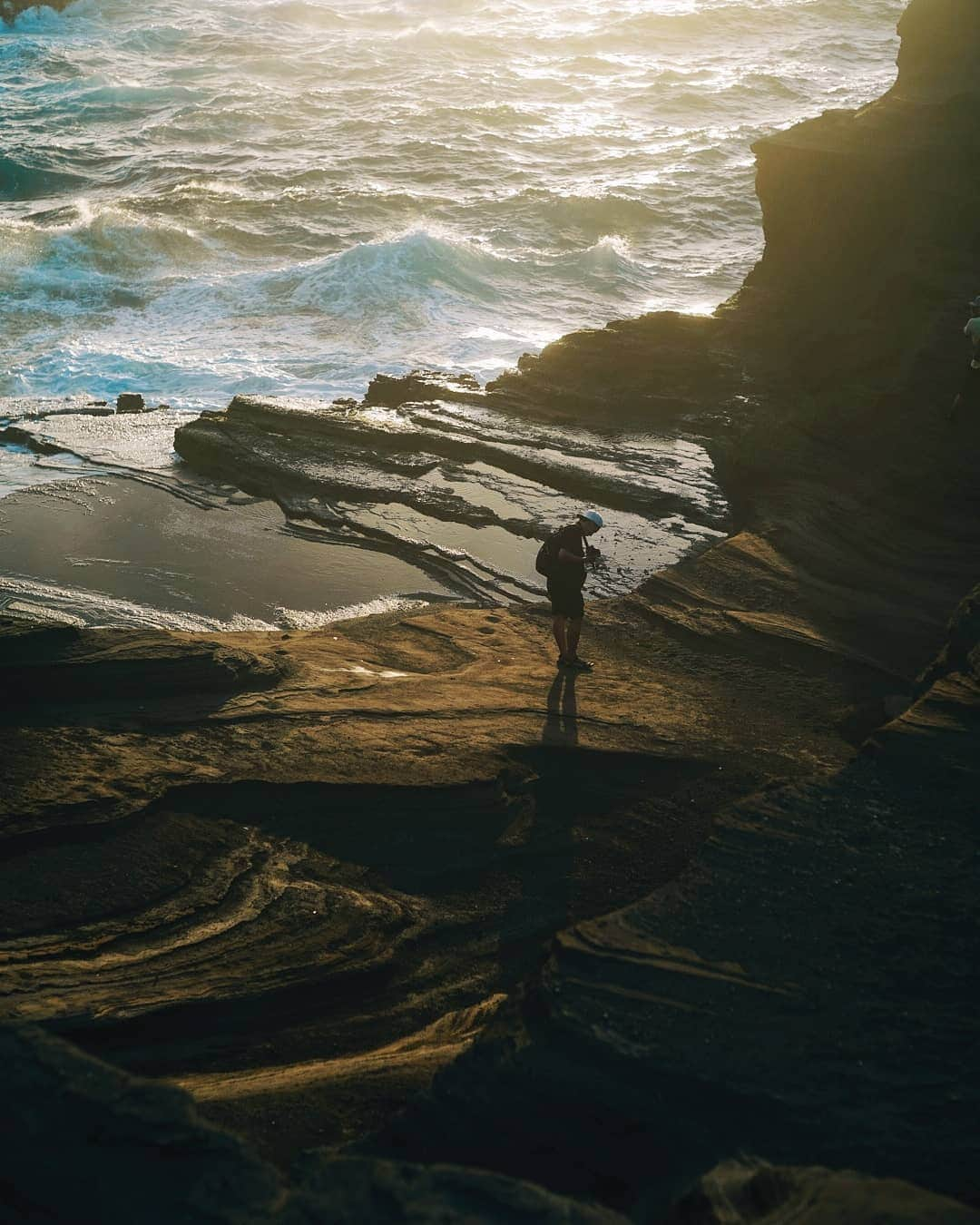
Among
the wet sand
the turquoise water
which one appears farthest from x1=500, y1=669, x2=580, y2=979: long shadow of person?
the turquoise water

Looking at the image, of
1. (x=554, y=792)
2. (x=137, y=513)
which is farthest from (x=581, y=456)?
(x=554, y=792)

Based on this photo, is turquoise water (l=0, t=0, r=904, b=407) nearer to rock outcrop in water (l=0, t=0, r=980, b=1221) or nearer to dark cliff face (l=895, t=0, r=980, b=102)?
dark cliff face (l=895, t=0, r=980, b=102)

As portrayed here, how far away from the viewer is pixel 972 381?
1042cm

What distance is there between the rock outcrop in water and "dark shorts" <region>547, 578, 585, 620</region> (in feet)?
1.52

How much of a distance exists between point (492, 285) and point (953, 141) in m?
12.0

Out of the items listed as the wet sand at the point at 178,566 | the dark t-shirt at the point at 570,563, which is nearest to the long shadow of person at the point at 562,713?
the dark t-shirt at the point at 570,563

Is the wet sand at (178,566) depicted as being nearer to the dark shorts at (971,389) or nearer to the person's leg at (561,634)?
the person's leg at (561,634)

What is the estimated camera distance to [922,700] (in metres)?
5.41

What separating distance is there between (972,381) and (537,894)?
7.65 meters

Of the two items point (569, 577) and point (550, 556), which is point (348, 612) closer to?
point (550, 556)

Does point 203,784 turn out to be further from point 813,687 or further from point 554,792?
point 813,687

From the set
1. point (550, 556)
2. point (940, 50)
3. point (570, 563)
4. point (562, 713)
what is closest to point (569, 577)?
point (570, 563)

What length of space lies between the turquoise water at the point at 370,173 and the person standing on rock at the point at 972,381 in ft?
31.6

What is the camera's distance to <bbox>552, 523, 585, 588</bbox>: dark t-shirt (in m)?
7.75
